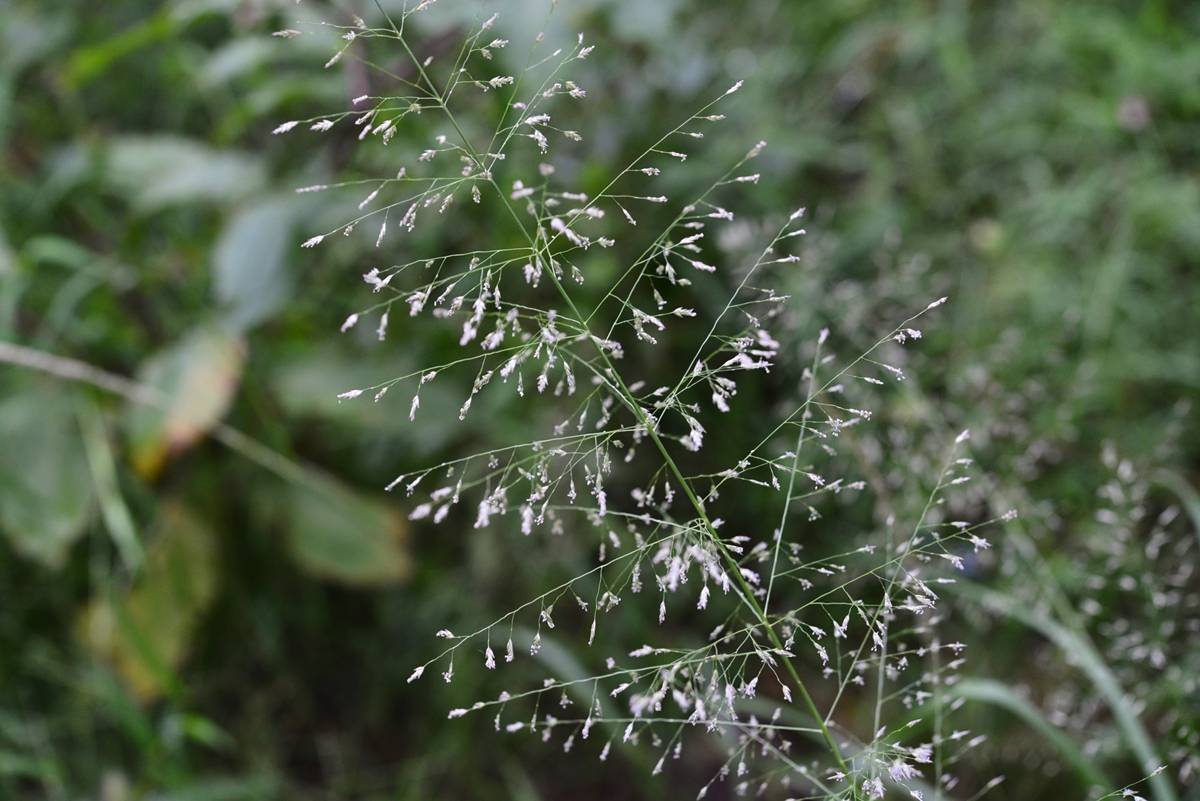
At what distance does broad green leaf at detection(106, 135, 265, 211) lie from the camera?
2.09 m

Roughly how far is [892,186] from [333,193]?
4.39ft

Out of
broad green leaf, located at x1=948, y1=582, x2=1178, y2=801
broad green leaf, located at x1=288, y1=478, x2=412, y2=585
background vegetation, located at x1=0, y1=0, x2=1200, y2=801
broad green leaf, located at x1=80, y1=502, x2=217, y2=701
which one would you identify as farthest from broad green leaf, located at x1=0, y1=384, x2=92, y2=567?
broad green leaf, located at x1=948, y1=582, x2=1178, y2=801

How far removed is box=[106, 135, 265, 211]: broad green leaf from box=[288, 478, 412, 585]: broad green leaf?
0.62 meters

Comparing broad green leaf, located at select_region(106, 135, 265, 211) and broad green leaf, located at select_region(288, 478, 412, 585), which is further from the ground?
broad green leaf, located at select_region(106, 135, 265, 211)

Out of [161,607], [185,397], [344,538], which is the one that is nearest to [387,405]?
[344,538]

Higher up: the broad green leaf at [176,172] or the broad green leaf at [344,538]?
the broad green leaf at [176,172]

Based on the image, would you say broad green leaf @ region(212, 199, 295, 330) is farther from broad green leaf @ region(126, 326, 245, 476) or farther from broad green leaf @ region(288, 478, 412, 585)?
broad green leaf @ region(288, 478, 412, 585)

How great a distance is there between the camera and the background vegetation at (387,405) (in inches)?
73.7

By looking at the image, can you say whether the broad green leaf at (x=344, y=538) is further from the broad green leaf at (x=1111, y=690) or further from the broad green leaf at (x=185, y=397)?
the broad green leaf at (x=1111, y=690)

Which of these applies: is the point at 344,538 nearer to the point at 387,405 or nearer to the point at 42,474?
the point at 387,405

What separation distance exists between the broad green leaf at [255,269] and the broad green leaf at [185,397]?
9 cm

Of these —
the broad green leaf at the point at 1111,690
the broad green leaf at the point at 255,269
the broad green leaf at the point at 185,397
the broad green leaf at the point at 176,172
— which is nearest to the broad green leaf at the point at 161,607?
the broad green leaf at the point at 185,397

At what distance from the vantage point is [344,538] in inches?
79.4

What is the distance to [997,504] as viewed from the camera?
161 centimetres
